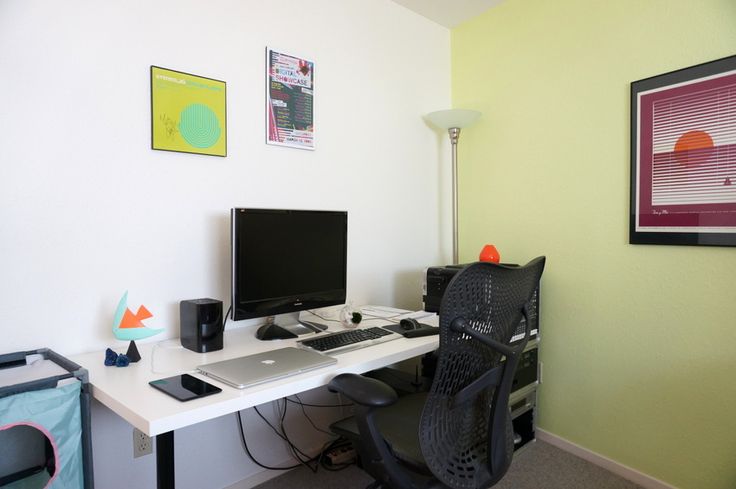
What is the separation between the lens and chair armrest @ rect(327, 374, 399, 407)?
1.22 meters

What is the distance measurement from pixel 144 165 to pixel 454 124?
1720 millimetres

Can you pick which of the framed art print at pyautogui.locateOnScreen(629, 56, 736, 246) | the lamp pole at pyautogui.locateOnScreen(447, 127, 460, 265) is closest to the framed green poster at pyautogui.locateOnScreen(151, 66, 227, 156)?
the lamp pole at pyautogui.locateOnScreen(447, 127, 460, 265)

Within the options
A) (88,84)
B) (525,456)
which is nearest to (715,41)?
(525,456)

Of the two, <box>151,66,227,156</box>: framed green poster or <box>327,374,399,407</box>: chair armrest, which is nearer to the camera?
<box>327,374,399,407</box>: chair armrest

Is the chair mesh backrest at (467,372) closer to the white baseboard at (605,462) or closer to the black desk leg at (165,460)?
the black desk leg at (165,460)

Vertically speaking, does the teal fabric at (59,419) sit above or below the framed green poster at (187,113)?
below

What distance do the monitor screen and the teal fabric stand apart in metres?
0.60

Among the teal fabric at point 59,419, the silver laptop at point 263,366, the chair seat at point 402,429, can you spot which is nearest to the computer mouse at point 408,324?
the chair seat at point 402,429

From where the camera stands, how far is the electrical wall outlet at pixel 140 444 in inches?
67.7

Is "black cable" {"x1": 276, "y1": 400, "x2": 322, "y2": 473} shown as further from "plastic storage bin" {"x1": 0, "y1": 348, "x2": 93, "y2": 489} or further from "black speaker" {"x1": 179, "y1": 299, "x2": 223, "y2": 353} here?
"plastic storage bin" {"x1": 0, "y1": 348, "x2": 93, "y2": 489}

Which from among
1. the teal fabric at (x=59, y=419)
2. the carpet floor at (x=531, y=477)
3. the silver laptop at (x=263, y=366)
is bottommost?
the carpet floor at (x=531, y=477)

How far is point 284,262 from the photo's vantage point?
6.06 feet

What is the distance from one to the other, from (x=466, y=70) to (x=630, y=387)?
81.6 inches

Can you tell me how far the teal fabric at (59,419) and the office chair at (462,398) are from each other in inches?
27.6
